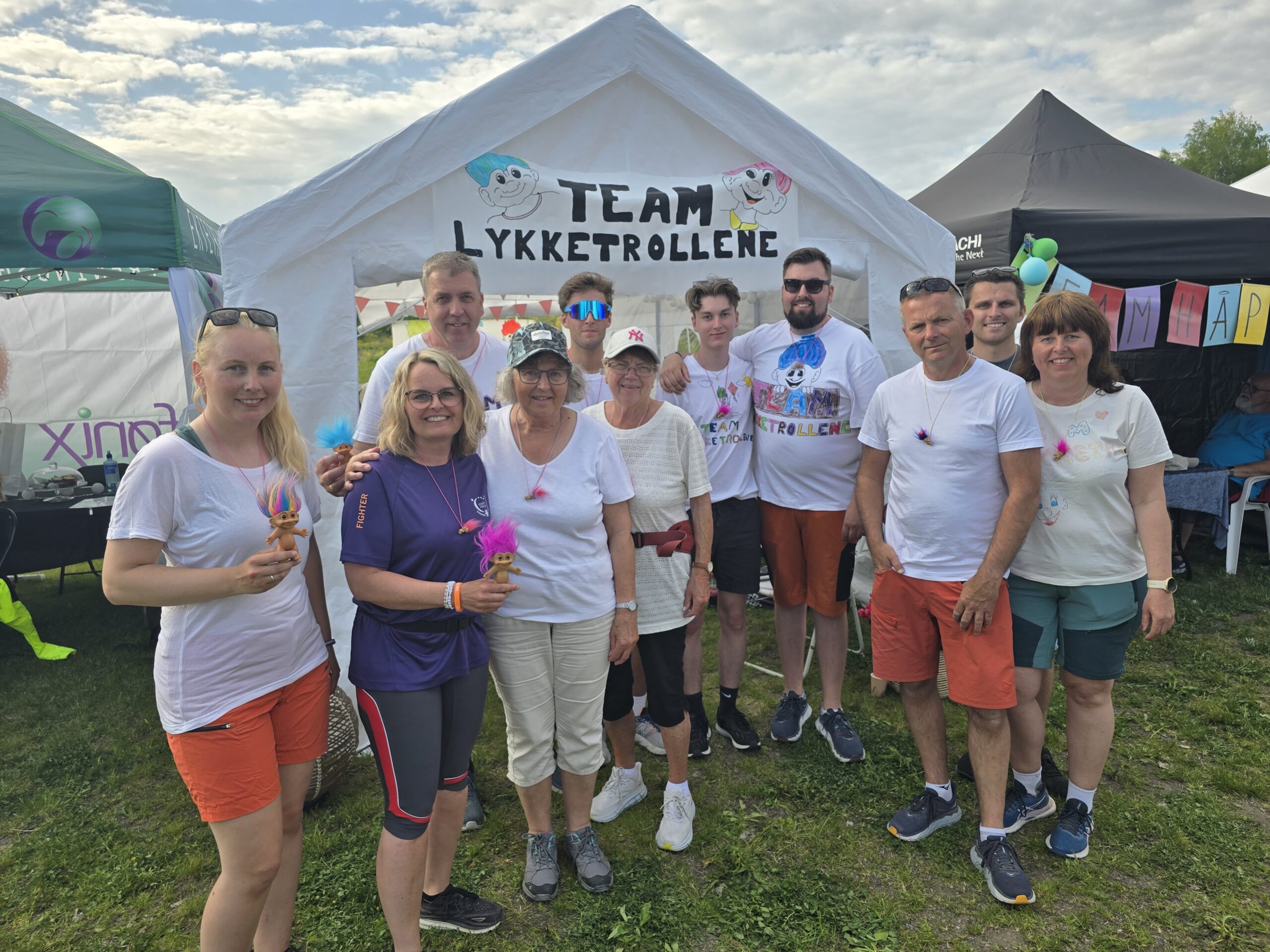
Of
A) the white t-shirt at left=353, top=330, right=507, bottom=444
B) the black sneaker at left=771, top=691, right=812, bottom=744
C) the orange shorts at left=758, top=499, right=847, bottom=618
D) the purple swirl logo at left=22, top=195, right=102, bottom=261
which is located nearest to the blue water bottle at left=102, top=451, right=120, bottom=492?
the purple swirl logo at left=22, top=195, right=102, bottom=261

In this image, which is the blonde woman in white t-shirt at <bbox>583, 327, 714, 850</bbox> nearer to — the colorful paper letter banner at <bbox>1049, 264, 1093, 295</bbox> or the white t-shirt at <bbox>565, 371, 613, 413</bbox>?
the white t-shirt at <bbox>565, 371, 613, 413</bbox>

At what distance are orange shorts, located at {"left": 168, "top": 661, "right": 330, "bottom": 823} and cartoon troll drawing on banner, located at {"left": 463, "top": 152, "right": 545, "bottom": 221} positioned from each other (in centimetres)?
262

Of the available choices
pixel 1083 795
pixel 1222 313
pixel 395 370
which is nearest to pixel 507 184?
pixel 395 370

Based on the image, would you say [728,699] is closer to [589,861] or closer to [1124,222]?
[589,861]

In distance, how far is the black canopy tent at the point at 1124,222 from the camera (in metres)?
5.23

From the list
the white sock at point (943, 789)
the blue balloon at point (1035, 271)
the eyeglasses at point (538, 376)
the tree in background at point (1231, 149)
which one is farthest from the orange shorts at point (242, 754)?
the tree in background at point (1231, 149)

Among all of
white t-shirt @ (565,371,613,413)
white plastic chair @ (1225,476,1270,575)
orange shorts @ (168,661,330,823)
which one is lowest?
white plastic chair @ (1225,476,1270,575)

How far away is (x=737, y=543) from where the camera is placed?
318 cm

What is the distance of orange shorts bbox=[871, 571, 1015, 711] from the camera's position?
2.33 m

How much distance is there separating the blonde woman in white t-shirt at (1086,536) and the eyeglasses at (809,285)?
0.91 m

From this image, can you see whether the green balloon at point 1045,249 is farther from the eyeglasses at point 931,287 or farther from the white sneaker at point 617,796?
the white sneaker at point 617,796

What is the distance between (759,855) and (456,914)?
1087 mm

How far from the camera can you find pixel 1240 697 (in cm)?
365

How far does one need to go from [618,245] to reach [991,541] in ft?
8.20
